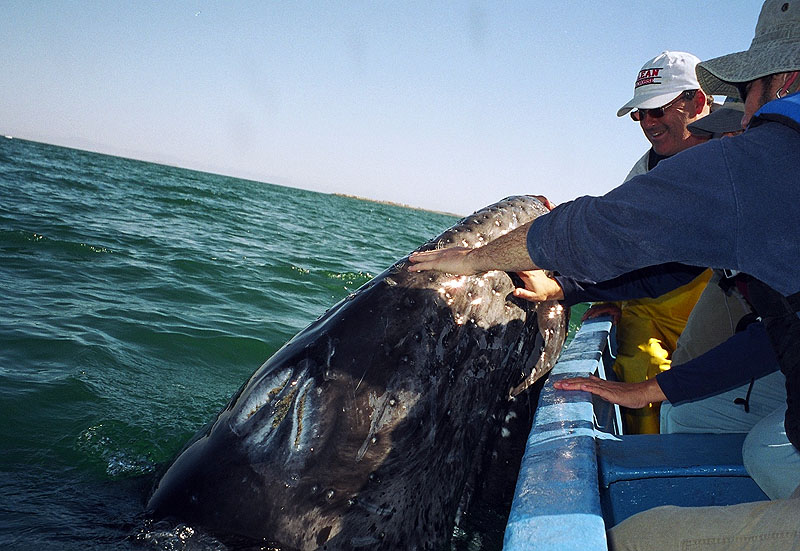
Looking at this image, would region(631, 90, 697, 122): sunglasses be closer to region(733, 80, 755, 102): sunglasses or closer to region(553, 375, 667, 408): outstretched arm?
region(733, 80, 755, 102): sunglasses

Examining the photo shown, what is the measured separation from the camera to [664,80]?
170 inches

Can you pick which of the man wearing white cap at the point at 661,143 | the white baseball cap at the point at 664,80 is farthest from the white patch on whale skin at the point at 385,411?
the white baseball cap at the point at 664,80

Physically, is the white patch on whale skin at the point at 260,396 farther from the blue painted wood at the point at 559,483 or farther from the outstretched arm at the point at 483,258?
the blue painted wood at the point at 559,483

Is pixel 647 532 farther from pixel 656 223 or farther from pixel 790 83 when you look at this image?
pixel 790 83

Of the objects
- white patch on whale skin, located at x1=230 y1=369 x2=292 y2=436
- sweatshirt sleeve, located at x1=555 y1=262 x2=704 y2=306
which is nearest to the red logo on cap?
sweatshirt sleeve, located at x1=555 y1=262 x2=704 y2=306

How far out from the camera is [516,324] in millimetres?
2648

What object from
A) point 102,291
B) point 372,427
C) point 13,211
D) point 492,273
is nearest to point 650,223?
point 492,273

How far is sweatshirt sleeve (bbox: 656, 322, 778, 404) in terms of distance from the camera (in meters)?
2.51

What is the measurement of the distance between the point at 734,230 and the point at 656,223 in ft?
0.65

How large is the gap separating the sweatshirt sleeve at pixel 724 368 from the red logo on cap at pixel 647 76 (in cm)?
244

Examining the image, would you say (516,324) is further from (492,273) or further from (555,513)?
(555,513)

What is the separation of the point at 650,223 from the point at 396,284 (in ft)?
3.08

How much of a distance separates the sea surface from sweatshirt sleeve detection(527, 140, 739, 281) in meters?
1.36

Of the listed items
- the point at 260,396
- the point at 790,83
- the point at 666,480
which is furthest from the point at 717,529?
the point at 260,396
